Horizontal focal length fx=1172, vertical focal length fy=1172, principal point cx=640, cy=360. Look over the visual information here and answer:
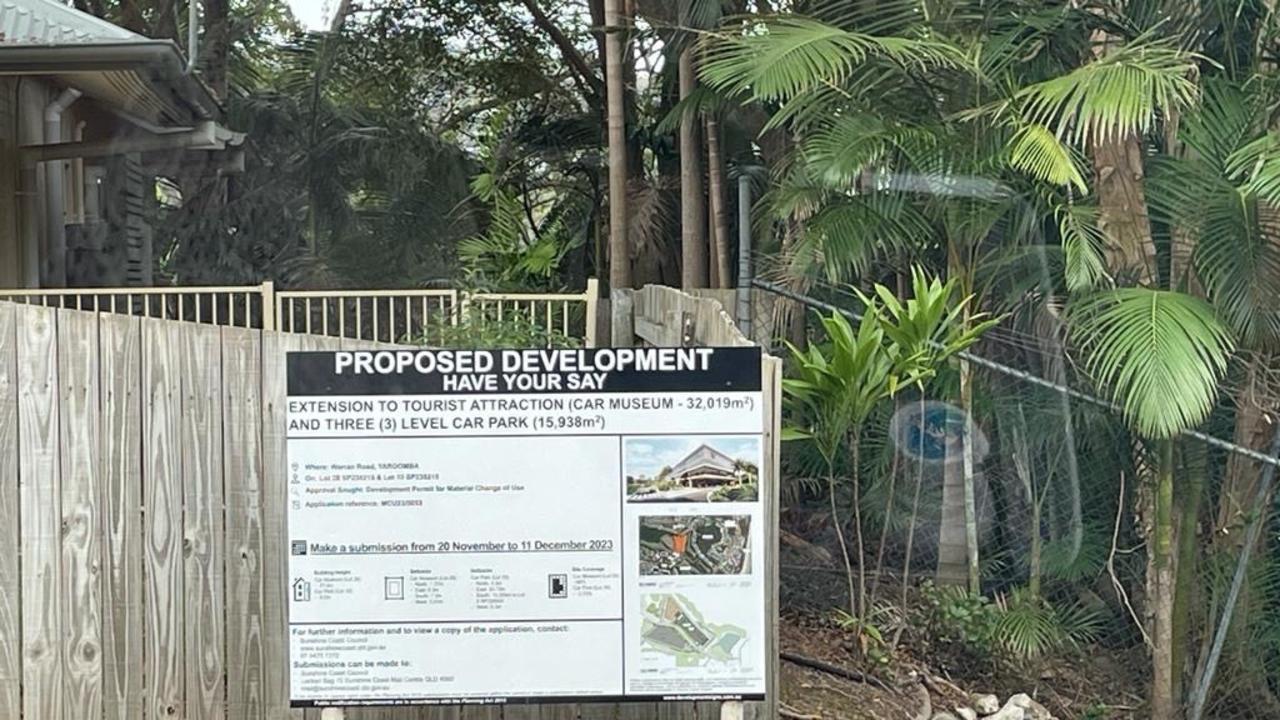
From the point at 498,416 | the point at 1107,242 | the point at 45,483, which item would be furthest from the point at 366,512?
the point at 1107,242

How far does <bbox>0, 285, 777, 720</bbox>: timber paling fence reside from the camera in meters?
3.17

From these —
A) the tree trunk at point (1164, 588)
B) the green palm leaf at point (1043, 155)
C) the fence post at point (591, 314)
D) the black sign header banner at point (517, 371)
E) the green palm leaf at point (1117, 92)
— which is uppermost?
the green palm leaf at point (1117, 92)

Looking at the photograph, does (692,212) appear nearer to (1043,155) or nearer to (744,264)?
(744,264)

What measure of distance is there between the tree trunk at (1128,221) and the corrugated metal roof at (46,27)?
181 inches

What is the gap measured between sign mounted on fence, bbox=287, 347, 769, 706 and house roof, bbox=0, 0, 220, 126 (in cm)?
369

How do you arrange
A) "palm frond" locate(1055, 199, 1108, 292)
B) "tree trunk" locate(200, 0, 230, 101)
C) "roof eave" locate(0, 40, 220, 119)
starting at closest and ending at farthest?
"palm frond" locate(1055, 199, 1108, 292), "roof eave" locate(0, 40, 220, 119), "tree trunk" locate(200, 0, 230, 101)

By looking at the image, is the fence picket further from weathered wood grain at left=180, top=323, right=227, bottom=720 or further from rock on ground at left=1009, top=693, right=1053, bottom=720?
rock on ground at left=1009, top=693, right=1053, bottom=720

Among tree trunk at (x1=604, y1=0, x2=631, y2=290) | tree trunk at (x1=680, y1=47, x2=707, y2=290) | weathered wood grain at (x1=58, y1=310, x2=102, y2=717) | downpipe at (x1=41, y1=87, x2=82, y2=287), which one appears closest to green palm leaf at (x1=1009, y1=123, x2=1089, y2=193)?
weathered wood grain at (x1=58, y1=310, x2=102, y2=717)

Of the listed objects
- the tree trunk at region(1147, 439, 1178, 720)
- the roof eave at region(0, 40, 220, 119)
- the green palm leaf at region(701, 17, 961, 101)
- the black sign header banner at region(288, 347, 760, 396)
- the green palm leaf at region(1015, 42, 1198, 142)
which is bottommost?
the tree trunk at region(1147, 439, 1178, 720)

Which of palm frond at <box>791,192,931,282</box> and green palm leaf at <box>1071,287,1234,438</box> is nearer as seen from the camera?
green palm leaf at <box>1071,287,1234,438</box>

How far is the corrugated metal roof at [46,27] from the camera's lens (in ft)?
19.2

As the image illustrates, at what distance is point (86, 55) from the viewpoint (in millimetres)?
5742

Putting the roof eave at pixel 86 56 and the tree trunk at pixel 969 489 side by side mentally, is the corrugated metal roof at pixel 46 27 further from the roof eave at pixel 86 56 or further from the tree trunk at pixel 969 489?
the tree trunk at pixel 969 489

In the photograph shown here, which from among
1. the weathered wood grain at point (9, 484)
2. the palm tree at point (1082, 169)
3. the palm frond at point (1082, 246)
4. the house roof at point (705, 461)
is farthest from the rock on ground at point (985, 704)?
the weathered wood grain at point (9, 484)
